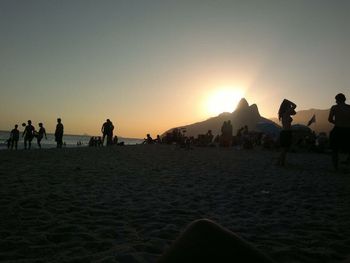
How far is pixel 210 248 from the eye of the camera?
1479mm

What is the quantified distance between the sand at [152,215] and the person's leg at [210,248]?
2.17 m

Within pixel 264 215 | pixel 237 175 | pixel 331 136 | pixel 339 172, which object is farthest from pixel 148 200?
pixel 339 172

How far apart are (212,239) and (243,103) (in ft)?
645

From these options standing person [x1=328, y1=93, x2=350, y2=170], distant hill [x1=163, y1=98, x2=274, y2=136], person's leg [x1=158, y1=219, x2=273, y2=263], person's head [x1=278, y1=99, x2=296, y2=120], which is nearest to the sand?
standing person [x1=328, y1=93, x2=350, y2=170]

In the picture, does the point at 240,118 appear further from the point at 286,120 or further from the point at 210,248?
the point at 210,248

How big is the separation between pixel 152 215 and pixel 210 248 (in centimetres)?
404

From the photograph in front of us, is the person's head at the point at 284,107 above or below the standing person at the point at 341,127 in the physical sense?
above

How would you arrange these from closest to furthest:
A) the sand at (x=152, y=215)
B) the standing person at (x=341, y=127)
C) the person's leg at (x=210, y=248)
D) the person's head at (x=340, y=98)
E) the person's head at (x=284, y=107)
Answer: the person's leg at (x=210, y=248) → the sand at (x=152, y=215) → the standing person at (x=341, y=127) → the person's head at (x=340, y=98) → the person's head at (x=284, y=107)

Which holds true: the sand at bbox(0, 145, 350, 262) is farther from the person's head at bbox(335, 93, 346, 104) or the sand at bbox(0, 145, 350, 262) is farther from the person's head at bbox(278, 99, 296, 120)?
the person's head at bbox(278, 99, 296, 120)

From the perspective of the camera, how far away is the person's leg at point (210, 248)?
145cm

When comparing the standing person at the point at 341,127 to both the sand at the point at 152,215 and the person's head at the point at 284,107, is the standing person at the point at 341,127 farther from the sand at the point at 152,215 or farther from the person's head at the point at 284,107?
the person's head at the point at 284,107

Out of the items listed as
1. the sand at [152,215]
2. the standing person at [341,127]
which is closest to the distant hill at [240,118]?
the standing person at [341,127]

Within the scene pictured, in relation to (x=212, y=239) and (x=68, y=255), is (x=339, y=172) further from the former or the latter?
(x=212, y=239)

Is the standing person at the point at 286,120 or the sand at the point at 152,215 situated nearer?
the sand at the point at 152,215
